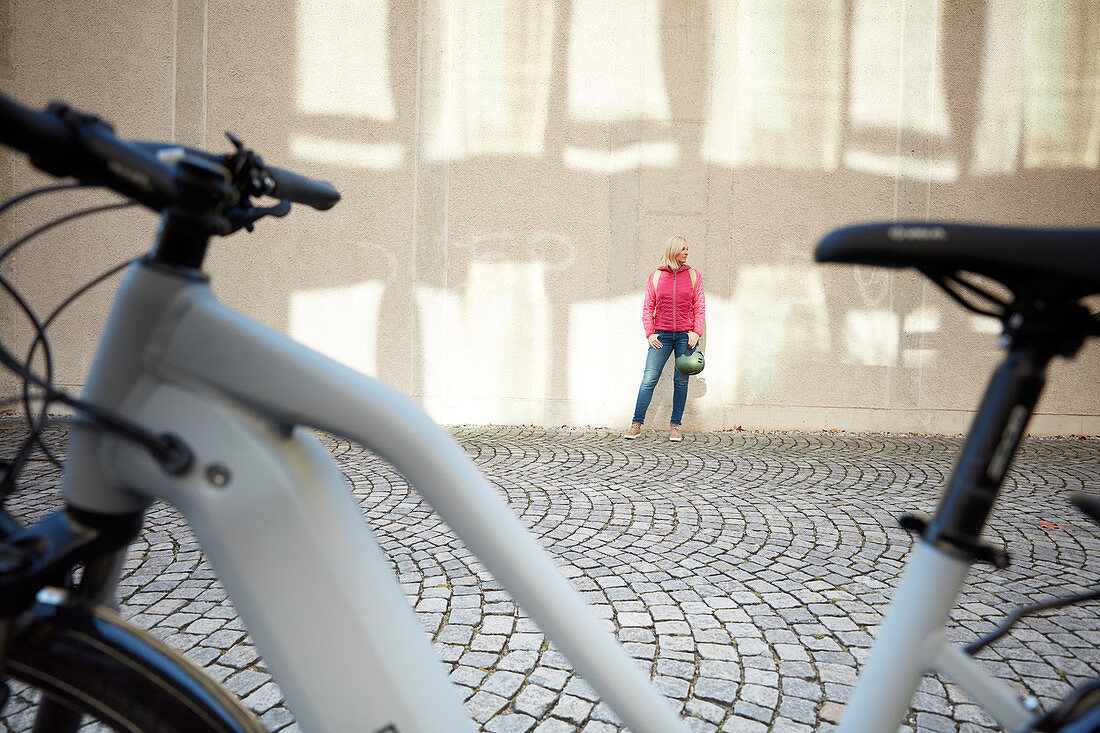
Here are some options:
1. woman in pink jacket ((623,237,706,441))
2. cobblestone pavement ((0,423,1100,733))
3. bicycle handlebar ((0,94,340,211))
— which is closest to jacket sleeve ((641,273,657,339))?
woman in pink jacket ((623,237,706,441))

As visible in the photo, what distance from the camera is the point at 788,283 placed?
748cm

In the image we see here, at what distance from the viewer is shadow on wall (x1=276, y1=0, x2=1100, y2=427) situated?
23.5 feet

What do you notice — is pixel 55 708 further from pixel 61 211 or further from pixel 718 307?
pixel 61 211

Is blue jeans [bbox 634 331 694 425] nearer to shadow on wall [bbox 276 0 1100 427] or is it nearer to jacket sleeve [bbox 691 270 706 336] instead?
jacket sleeve [bbox 691 270 706 336]

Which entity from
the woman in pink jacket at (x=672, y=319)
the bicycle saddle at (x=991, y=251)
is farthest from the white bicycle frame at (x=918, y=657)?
the woman in pink jacket at (x=672, y=319)

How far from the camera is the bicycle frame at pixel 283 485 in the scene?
78 cm

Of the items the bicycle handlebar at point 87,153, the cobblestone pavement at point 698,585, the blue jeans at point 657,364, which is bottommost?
the cobblestone pavement at point 698,585

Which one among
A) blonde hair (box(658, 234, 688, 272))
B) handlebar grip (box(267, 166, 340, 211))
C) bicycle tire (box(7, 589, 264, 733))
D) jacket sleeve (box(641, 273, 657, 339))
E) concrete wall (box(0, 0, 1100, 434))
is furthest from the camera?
concrete wall (box(0, 0, 1100, 434))

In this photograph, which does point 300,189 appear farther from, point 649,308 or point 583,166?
point 583,166

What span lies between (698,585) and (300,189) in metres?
2.59

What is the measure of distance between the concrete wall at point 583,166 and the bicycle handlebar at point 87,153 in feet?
21.5

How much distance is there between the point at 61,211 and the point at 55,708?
796 cm

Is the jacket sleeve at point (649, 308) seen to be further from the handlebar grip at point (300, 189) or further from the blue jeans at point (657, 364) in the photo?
the handlebar grip at point (300, 189)

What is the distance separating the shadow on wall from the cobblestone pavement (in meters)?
1.93
